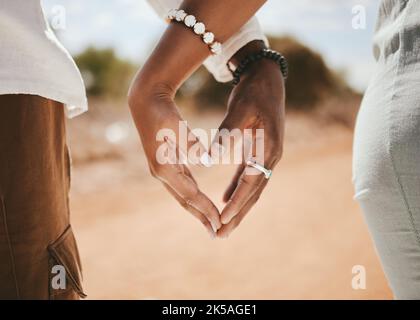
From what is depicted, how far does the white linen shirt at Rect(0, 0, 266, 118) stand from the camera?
1.11 m

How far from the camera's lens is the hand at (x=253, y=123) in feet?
4.16

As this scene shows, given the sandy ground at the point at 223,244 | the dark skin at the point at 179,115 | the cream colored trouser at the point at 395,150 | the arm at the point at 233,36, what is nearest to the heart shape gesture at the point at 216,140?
the dark skin at the point at 179,115

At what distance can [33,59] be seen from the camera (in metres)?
1.14

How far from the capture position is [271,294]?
3998 mm

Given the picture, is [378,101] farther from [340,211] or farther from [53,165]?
[340,211]

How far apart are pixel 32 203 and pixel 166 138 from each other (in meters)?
0.37

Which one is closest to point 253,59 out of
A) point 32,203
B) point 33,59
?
point 33,59

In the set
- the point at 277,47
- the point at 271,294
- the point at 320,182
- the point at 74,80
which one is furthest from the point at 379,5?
the point at 277,47

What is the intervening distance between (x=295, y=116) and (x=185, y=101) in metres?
3.40

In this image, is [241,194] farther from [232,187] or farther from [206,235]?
[206,235]

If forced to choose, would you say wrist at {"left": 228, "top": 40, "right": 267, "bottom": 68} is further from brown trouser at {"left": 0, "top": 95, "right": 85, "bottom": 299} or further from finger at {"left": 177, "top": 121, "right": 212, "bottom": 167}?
brown trouser at {"left": 0, "top": 95, "right": 85, "bottom": 299}

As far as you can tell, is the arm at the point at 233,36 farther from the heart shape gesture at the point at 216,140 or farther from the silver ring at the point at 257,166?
the silver ring at the point at 257,166

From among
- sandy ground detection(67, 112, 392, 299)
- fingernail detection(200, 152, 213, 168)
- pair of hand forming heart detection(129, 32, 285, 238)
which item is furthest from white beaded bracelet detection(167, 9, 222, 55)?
sandy ground detection(67, 112, 392, 299)

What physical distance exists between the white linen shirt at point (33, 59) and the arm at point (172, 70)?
0.16 m
